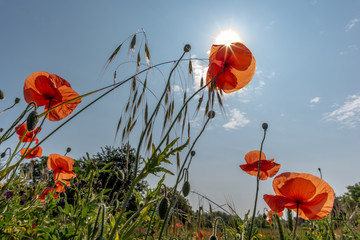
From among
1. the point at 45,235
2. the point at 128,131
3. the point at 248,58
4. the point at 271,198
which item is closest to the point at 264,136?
the point at 271,198

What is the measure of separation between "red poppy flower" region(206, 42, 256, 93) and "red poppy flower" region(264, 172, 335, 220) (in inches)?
21.9

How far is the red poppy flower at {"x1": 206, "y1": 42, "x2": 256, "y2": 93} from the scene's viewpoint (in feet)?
4.39

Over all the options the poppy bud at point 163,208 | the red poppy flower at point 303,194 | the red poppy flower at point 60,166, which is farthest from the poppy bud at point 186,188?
the red poppy flower at point 60,166

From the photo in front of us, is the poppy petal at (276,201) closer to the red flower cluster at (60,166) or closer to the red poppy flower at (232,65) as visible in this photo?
the red poppy flower at (232,65)

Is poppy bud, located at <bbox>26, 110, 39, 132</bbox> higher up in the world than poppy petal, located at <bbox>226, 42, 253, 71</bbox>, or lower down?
lower down

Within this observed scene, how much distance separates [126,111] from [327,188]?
1.11 metres

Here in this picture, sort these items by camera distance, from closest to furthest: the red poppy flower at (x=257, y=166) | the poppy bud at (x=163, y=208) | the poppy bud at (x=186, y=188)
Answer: the poppy bud at (x=163, y=208) < the poppy bud at (x=186, y=188) < the red poppy flower at (x=257, y=166)

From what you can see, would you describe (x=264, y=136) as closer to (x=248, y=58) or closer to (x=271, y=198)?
(x=271, y=198)

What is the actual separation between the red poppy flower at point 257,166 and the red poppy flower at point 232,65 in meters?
0.53

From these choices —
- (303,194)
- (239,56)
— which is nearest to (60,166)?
(239,56)

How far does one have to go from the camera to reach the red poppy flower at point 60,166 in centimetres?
190

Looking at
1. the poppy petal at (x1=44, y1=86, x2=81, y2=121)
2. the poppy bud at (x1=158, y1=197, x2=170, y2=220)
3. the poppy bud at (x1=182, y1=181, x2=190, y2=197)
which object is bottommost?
the poppy bud at (x1=158, y1=197, x2=170, y2=220)

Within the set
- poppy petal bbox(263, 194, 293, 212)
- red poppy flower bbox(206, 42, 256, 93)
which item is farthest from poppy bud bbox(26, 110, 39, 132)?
poppy petal bbox(263, 194, 293, 212)

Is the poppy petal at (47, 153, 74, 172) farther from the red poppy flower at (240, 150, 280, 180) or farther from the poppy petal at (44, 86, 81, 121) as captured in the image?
the red poppy flower at (240, 150, 280, 180)
